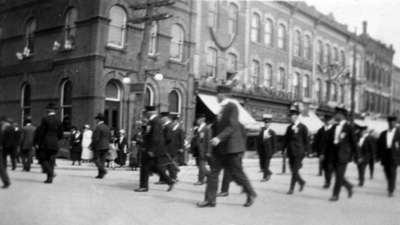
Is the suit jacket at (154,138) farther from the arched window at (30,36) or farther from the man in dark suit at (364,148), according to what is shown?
the arched window at (30,36)

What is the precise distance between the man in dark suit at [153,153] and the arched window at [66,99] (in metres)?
11.3

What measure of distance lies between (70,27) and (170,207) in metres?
14.9

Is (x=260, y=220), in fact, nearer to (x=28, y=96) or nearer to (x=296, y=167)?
(x=296, y=167)

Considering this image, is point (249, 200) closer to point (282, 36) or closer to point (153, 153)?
point (153, 153)

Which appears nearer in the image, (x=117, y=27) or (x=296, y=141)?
(x=296, y=141)

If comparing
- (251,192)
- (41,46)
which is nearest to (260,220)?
(251,192)

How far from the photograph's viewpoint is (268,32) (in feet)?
90.6

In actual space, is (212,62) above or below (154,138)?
above

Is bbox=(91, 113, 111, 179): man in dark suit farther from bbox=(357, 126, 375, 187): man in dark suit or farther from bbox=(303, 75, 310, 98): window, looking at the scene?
bbox=(303, 75, 310, 98): window

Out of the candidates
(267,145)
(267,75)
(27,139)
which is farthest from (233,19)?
(27,139)

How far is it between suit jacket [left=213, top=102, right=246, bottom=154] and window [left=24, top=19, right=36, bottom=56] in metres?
17.0

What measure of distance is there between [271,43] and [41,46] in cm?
1346

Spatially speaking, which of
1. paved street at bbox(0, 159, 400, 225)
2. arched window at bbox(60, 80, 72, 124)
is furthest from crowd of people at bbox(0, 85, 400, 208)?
arched window at bbox(60, 80, 72, 124)

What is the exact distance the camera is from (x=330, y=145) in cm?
841
